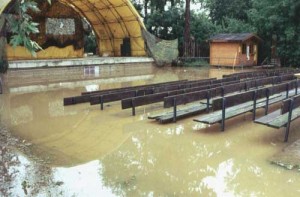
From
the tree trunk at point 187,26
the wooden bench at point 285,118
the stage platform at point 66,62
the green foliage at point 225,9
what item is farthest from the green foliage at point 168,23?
the wooden bench at point 285,118

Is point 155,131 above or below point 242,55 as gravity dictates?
below

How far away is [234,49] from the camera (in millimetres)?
25125

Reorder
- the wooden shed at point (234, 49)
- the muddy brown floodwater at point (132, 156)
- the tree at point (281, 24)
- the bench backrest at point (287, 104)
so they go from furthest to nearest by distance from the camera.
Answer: the wooden shed at point (234, 49) → the tree at point (281, 24) → the bench backrest at point (287, 104) → the muddy brown floodwater at point (132, 156)

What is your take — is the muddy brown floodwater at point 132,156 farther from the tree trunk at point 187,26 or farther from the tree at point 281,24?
the tree trunk at point 187,26

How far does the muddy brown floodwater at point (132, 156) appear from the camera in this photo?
16.0ft

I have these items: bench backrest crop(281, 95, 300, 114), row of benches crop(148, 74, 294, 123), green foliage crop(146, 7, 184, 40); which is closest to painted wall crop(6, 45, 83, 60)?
green foliage crop(146, 7, 184, 40)

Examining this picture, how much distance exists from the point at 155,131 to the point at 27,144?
103 inches

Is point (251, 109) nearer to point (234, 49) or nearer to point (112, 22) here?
point (234, 49)

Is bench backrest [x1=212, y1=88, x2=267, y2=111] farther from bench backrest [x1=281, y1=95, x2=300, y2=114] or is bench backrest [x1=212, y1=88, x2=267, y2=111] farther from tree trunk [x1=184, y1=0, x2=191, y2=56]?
tree trunk [x1=184, y1=0, x2=191, y2=56]

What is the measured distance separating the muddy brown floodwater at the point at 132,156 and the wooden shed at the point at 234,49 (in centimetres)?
1620

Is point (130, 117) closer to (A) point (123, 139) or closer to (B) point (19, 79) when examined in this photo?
(A) point (123, 139)

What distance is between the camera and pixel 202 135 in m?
7.29

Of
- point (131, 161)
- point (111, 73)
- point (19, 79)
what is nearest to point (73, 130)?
point (131, 161)

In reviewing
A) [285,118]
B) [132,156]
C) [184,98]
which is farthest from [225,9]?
[132,156]
